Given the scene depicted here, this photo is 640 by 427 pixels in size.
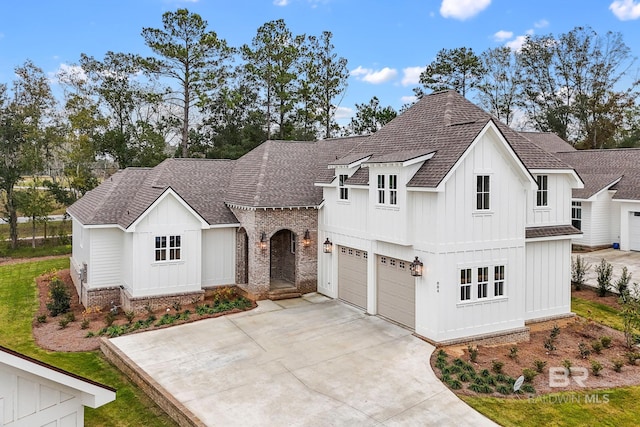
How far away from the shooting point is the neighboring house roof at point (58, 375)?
476cm

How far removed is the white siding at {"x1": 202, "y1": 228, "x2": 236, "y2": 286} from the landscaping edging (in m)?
5.85

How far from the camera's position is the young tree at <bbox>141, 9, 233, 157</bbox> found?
33750 millimetres

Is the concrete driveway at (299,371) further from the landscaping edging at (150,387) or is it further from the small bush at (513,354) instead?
the small bush at (513,354)

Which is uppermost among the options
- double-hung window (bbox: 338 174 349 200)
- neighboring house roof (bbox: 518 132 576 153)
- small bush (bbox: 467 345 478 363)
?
neighboring house roof (bbox: 518 132 576 153)

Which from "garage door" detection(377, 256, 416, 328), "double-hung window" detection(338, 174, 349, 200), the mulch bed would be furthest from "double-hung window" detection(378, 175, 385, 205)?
the mulch bed

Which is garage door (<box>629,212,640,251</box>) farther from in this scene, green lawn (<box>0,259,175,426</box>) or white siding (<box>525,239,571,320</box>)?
green lawn (<box>0,259,175,426</box>)

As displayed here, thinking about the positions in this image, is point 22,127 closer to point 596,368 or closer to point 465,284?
point 465,284

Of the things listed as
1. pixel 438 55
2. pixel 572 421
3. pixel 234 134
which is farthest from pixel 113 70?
pixel 572 421

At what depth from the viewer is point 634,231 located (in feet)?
87.4

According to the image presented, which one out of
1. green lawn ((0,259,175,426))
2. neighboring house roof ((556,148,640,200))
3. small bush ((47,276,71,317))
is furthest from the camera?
neighboring house roof ((556,148,640,200))

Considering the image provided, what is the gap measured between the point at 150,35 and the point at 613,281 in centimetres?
3287

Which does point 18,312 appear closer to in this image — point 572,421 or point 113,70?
point 572,421

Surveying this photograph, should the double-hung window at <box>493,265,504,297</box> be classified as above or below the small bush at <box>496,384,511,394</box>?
above

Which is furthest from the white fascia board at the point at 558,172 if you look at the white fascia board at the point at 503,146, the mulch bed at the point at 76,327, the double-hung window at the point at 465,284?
the mulch bed at the point at 76,327
